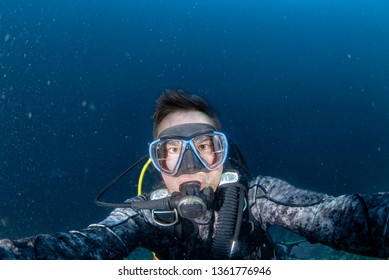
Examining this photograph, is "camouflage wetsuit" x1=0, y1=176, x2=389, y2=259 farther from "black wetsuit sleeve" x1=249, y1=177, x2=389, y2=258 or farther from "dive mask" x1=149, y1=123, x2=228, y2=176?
"dive mask" x1=149, y1=123, x2=228, y2=176

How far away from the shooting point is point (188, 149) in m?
2.63

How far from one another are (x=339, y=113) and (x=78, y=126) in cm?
3511

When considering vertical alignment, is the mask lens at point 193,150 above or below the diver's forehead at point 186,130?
below

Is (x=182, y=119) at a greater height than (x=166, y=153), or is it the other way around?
(x=182, y=119)

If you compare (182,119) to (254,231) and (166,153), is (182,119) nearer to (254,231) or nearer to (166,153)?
(166,153)

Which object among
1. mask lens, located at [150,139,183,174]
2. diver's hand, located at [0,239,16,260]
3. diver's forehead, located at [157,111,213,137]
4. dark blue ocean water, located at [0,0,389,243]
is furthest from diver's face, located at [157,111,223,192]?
dark blue ocean water, located at [0,0,389,243]

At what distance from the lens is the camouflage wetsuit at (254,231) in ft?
4.84

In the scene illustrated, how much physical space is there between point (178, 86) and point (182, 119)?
45.6m

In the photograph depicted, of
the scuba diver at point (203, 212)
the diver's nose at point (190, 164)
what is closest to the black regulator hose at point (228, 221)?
the scuba diver at point (203, 212)

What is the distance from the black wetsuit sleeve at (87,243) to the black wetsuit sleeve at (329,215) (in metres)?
1.07

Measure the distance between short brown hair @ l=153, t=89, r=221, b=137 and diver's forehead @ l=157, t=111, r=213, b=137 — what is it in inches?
1.6

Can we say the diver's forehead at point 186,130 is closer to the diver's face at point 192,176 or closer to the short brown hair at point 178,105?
the diver's face at point 192,176

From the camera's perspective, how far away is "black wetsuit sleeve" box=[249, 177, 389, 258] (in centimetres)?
144

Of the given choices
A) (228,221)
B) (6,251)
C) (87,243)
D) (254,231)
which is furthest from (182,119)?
Answer: (6,251)
